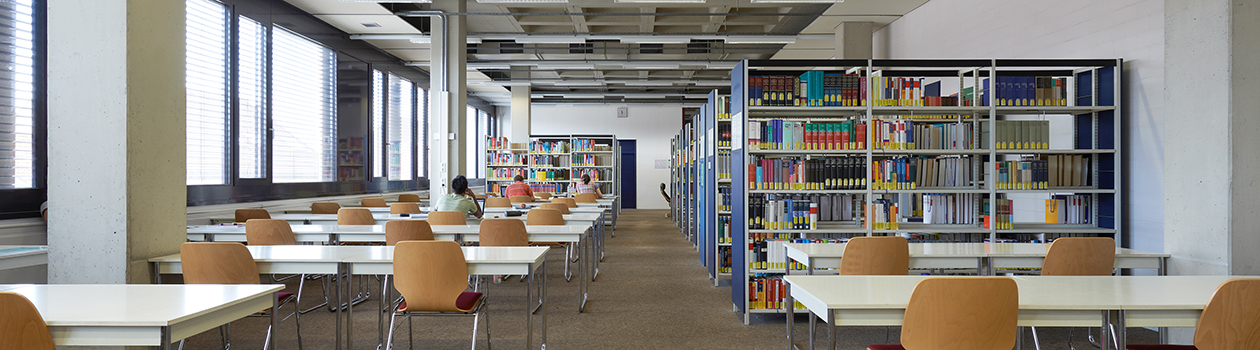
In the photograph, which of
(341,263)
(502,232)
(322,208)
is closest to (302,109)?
(322,208)

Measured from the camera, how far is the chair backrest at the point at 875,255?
349 cm

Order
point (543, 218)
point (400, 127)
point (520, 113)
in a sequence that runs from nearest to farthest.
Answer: point (543, 218) < point (400, 127) < point (520, 113)

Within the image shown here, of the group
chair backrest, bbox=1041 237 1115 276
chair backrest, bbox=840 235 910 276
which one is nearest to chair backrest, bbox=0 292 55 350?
chair backrest, bbox=840 235 910 276

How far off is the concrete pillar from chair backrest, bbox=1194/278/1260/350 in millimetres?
1710

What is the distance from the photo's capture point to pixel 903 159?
15.1 ft

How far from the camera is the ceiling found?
838cm

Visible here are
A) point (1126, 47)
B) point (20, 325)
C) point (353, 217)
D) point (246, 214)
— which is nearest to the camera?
point (20, 325)

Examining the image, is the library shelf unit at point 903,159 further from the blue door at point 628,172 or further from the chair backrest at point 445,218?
the blue door at point 628,172

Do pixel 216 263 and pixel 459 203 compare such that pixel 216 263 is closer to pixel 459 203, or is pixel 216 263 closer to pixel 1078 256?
pixel 459 203

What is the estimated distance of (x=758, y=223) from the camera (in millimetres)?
4605

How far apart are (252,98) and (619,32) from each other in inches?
181

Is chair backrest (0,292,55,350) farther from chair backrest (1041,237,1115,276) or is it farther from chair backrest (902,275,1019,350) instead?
chair backrest (1041,237,1115,276)

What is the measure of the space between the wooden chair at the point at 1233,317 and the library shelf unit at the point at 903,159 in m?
2.35

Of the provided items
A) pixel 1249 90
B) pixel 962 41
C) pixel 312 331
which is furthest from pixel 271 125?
pixel 1249 90
